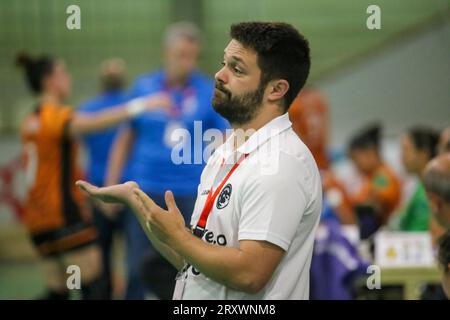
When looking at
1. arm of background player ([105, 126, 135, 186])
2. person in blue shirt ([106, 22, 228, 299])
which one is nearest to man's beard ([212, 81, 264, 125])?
person in blue shirt ([106, 22, 228, 299])

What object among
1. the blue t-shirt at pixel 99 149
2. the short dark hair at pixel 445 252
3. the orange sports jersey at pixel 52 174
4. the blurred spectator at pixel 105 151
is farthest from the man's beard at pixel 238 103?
the blue t-shirt at pixel 99 149

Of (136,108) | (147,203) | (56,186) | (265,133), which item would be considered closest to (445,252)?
(265,133)

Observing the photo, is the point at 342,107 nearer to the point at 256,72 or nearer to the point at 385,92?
the point at 385,92

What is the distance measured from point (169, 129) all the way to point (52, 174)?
88 cm

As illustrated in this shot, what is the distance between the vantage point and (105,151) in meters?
7.61

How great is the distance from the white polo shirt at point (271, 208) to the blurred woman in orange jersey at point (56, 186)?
3.29m

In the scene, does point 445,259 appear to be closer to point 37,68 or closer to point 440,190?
point 440,190

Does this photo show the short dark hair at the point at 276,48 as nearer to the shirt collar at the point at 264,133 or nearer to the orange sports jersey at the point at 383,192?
the shirt collar at the point at 264,133

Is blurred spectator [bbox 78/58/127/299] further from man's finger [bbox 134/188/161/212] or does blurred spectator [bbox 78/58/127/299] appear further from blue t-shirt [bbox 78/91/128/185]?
man's finger [bbox 134/188/161/212]

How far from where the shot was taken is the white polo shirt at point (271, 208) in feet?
7.96

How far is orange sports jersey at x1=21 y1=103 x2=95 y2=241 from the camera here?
19.5 ft
